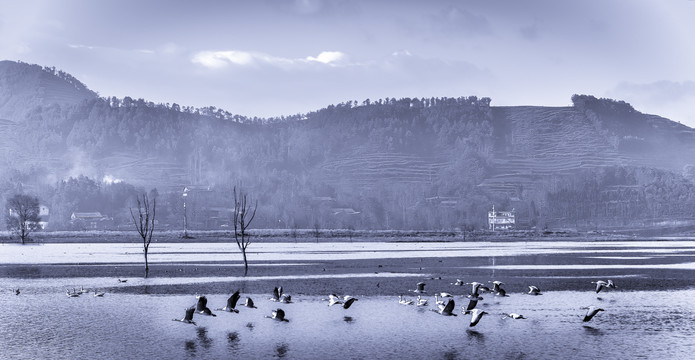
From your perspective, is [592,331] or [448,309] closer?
[592,331]

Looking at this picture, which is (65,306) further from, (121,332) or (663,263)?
(663,263)

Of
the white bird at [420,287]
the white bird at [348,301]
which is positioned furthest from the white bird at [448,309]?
the white bird at [420,287]

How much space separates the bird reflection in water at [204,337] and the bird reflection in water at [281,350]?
9.20ft

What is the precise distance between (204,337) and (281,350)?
4.52 meters

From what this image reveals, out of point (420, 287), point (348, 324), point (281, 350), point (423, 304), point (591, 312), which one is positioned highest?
point (420, 287)

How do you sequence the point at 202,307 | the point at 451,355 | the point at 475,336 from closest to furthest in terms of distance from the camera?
the point at 451,355 → the point at 475,336 → the point at 202,307

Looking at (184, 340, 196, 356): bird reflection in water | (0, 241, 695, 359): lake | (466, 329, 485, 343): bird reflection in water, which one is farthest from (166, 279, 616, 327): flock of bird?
(184, 340, 196, 356): bird reflection in water

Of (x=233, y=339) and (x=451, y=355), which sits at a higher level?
(x=233, y=339)

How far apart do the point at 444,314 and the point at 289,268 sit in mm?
35306

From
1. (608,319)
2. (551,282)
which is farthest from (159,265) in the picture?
(608,319)

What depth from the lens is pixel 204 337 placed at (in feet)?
106

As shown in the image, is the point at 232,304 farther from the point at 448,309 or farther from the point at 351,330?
the point at 448,309

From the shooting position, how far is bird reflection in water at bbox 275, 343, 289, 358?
2847 centimetres

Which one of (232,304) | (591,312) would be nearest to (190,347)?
(232,304)
